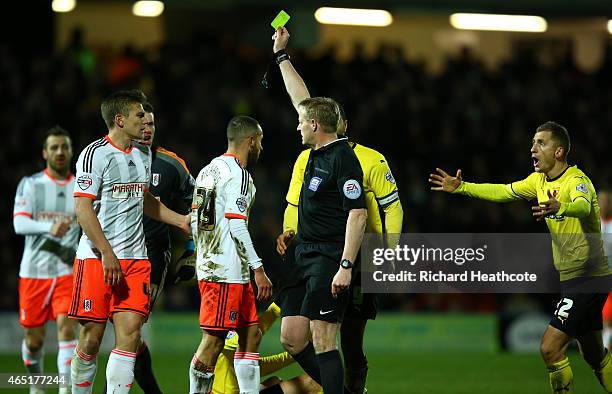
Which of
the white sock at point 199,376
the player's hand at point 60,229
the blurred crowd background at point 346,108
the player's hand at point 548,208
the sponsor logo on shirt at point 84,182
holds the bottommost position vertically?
the white sock at point 199,376

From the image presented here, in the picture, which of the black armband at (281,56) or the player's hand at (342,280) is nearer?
the player's hand at (342,280)

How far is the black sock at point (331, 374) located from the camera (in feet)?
23.0

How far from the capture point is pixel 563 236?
26.8ft

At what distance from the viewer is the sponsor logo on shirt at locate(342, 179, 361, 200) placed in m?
7.07

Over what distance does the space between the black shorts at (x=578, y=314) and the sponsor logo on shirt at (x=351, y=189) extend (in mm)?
2122

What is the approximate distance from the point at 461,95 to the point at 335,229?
1321cm

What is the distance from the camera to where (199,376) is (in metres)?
7.42

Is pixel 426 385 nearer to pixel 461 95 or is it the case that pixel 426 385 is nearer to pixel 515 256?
pixel 515 256

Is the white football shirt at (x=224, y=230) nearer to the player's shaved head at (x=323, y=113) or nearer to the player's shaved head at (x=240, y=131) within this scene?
the player's shaved head at (x=240, y=131)

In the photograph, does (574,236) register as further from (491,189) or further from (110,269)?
(110,269)

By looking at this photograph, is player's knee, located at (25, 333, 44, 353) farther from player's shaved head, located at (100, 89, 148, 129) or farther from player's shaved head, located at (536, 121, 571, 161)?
player's shaved head, located at (536, 121, 571, 161)

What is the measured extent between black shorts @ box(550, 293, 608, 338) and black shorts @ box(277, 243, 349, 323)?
6.27 feet

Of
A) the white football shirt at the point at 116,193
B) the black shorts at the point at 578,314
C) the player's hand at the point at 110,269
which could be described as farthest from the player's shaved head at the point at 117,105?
the black shorts at the point at 578,314

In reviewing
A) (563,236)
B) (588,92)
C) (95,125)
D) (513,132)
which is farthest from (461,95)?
(563,236)
